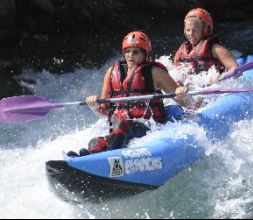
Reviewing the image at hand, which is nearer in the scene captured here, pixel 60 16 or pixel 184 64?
pixel 184 64

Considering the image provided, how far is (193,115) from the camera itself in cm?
525

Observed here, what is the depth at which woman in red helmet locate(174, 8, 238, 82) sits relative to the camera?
6.21m

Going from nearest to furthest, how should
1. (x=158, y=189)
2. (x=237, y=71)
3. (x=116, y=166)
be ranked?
(x=116, y=166), (x=158, y=189), (x=237, y=71)

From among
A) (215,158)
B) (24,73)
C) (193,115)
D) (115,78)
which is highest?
(24,73)

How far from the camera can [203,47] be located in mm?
6270

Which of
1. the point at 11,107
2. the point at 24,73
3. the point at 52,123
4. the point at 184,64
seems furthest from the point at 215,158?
the point at 24,73

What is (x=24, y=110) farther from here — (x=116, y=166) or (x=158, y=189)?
(x=158, y=189)

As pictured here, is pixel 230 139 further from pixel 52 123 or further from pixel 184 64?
pixel 52 123

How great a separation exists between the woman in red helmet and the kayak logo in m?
2.36

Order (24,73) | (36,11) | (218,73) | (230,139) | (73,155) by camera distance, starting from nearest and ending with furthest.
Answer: (73,155), (230,139), (218,73), (24,73), (36,11)

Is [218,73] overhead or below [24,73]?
A: below

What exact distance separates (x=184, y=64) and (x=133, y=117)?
1593 mm

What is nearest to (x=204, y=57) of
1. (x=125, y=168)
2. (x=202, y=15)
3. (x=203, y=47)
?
(x=203, y=47)

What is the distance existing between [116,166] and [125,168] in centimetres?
9
